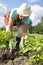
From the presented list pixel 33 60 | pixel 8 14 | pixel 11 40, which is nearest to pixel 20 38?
pixel 11 40

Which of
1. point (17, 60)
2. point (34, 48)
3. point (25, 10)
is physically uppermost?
point (25, 10)

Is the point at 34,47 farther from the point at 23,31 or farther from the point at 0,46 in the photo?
the point at 0,46

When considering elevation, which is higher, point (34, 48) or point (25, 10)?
point (25, 10)

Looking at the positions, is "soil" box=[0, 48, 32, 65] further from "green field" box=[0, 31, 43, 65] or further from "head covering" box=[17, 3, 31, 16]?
"head covering" box=[17, 3, 31, 16]

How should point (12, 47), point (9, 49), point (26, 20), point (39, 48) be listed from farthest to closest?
point (9, 49)
point (12, 47)
point (26, 20)
point (39, 48)

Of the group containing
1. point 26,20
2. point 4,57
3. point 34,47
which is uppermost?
point 26,20

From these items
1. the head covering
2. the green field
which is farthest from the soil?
the head covering

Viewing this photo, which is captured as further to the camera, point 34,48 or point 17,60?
point 17,60

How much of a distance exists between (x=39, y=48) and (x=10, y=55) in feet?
5.11

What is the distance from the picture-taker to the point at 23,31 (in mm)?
6277

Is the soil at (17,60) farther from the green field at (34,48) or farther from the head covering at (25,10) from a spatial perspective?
the head covering at (25,10)

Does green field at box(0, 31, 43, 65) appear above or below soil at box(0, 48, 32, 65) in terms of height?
above

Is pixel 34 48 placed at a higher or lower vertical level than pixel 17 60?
higher

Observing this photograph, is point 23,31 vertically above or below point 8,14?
below
